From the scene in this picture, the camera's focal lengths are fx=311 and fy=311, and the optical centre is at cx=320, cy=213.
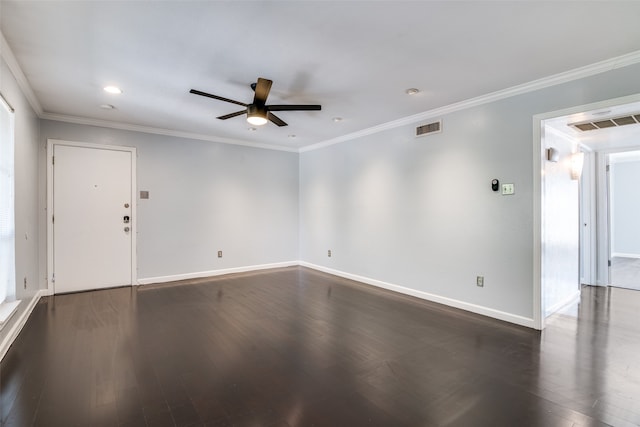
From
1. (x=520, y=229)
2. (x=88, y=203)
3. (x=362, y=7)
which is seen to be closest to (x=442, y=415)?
(x=520, y=229)

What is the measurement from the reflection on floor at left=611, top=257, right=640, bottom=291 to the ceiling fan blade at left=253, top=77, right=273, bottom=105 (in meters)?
6.33

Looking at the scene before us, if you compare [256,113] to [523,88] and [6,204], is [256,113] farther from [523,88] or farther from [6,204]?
[523,88]

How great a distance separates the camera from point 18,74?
119 inches

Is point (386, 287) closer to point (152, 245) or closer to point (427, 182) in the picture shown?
point (427, 182)

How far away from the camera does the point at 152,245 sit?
17.2ft

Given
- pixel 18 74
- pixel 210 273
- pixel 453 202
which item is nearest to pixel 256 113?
pixel 18 74

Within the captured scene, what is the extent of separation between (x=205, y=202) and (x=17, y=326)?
10.2 ft

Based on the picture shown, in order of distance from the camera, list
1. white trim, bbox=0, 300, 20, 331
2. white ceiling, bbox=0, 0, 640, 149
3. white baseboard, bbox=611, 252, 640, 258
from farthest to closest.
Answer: white baseboard, bbox=611, 252, 640, 258
white trim, bbox=0, 300, 20, 331
white ceiling, bbox=0, 0, 640, 149

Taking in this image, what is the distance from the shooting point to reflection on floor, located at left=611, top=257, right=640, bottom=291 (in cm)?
525

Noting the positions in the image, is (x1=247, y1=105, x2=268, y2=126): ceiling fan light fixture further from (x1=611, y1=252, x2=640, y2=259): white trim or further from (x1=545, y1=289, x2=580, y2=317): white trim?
(x1=611, y1=252, x2=640, y2=259): white trim

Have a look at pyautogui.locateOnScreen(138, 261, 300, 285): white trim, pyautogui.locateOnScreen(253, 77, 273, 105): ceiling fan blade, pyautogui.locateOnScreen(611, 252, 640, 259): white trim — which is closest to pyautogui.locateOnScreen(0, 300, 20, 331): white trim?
pyautogui.locateOnScreen(138, 261, 300, 285): white trim

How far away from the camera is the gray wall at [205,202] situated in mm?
5168

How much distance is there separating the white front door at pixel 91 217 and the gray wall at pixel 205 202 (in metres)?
0.18

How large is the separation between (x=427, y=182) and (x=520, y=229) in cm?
132
